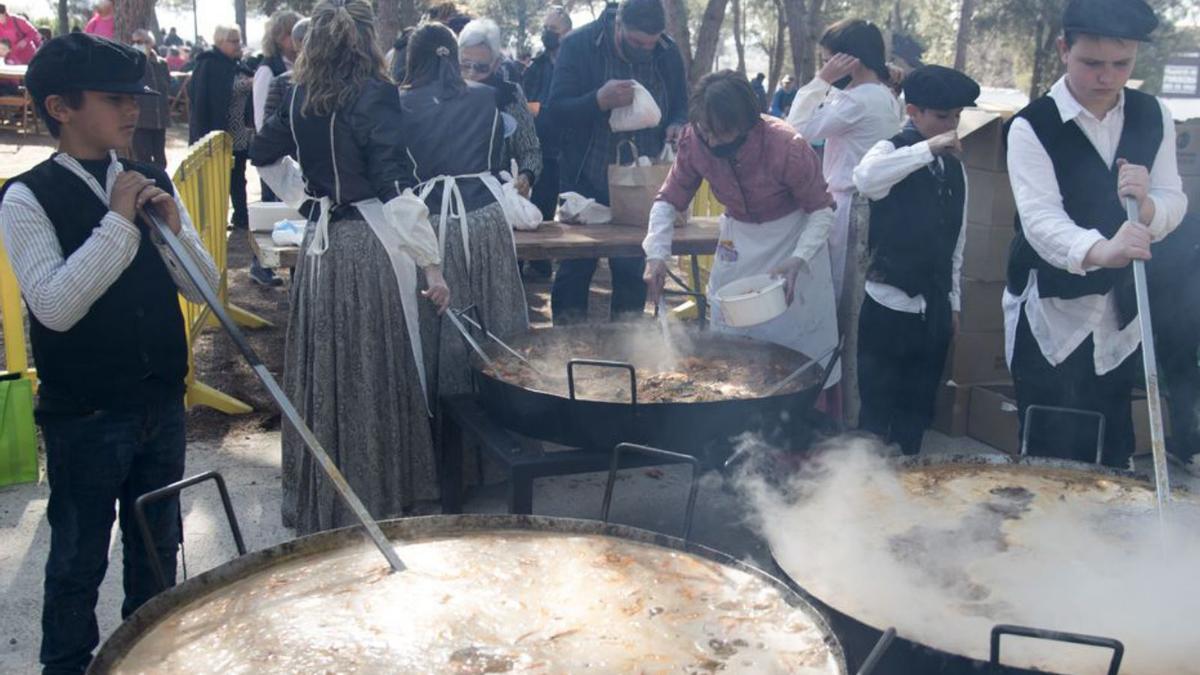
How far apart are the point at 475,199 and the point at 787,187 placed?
135 cm

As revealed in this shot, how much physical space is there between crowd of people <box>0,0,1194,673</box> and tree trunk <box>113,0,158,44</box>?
465 cm

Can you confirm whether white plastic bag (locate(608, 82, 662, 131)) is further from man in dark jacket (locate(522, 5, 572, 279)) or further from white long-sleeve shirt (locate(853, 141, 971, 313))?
man in dark jacket (locate(522, 5, 572, 279))

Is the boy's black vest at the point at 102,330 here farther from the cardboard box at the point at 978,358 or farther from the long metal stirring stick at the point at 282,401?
the cardboard box at the point at 978,358

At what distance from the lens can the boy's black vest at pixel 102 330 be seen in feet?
8.89

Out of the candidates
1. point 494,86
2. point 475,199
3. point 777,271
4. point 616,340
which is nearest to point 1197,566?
point 777,271

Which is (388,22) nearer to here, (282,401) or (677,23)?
(677,23)

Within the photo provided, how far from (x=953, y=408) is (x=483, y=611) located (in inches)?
165

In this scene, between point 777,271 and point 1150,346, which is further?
point 777,271

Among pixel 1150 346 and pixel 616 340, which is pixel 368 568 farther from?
pixel 616 340

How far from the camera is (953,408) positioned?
5.76 metres

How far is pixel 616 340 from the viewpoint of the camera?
15.0 ft

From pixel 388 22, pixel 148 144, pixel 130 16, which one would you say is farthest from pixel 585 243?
pixel 388 22

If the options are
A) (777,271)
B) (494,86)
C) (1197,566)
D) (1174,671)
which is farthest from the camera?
(494,86)

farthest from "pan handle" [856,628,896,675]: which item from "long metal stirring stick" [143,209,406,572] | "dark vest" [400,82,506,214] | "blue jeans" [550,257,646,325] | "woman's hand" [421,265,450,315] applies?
"blue jeans" [550,257,646,325]
